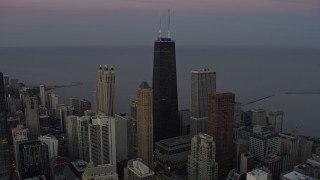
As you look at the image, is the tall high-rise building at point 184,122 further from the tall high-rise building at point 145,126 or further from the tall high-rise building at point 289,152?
the tall high-rise building at point 289,152

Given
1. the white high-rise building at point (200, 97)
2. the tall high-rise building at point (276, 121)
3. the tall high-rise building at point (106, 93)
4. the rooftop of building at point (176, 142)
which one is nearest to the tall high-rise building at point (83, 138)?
the rooftop of building at point (176, 142)

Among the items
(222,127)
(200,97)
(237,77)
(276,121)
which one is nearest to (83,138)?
(222,127)

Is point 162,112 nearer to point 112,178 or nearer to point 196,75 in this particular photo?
point 196,75

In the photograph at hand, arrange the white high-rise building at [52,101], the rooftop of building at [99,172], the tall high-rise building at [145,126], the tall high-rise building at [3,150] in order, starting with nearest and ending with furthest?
the rooftop of building at [99,172] → the tall high-rise building at [3,150] → the tall high-rise building at [145,126] → the white high-rise building at [52,101]

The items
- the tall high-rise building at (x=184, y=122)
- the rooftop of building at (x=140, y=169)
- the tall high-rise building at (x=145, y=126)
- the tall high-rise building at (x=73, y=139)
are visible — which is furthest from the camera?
the tall high-rise building at (x=184, y=122)

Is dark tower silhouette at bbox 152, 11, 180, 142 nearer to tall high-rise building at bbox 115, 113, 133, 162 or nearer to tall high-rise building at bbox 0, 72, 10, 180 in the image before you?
tall high-rise building at bbox 115, 113, 133, 162

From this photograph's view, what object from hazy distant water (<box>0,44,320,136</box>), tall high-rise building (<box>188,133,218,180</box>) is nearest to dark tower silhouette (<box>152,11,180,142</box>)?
hazy distant water (<box>0,44,320,136</box>)

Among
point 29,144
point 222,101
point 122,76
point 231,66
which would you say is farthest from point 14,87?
point 231,66
